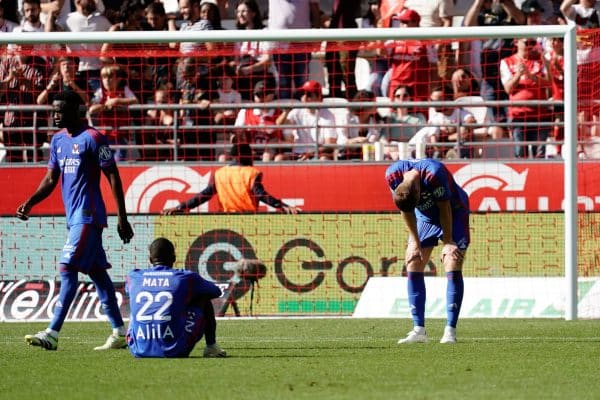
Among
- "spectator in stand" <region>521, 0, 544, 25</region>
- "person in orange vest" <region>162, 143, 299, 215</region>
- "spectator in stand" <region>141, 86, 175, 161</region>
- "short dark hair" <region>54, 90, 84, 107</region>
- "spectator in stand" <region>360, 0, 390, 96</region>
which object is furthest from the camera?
"spectator in stand" <region>521, 0, 544, 25</region>

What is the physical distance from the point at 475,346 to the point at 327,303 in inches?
224

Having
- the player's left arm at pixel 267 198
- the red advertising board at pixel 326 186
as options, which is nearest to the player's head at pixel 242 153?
the player's left arm at pixel 267 198

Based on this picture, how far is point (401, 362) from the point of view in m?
9.84

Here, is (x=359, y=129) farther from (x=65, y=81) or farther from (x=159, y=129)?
(x=65, y=81)

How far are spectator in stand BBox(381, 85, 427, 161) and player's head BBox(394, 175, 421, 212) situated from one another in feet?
24.7

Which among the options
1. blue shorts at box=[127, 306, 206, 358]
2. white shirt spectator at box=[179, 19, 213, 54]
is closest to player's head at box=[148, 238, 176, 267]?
blue shorts at box=[127, 306, 206, 358]

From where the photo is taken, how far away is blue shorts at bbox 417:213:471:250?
11.6 m

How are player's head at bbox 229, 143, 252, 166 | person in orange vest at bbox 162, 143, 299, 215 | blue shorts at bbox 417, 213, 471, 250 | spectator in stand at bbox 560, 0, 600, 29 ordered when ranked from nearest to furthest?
blue shorts at bbox 417, 213, 471, 250 < person in orange vest at bbox 162, 143, 299, 215 < player's head at bbox 229, 143, 252, 166 < spectator in stand at bbox 560, 0, 600, 29

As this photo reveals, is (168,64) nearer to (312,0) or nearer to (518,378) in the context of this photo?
(312,0)

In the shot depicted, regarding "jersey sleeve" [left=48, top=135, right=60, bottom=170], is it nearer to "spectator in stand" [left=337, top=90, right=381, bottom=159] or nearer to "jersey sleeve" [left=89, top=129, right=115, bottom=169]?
"jersey sleeve" [left=89, top=129, right=115, bottom=169]

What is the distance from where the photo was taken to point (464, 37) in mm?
15031

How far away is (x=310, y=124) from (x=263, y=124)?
71 cm

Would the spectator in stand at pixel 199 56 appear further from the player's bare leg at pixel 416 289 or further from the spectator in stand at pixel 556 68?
the player's bare leg at pixel 416 289

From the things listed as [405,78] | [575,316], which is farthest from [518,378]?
[405,78]
